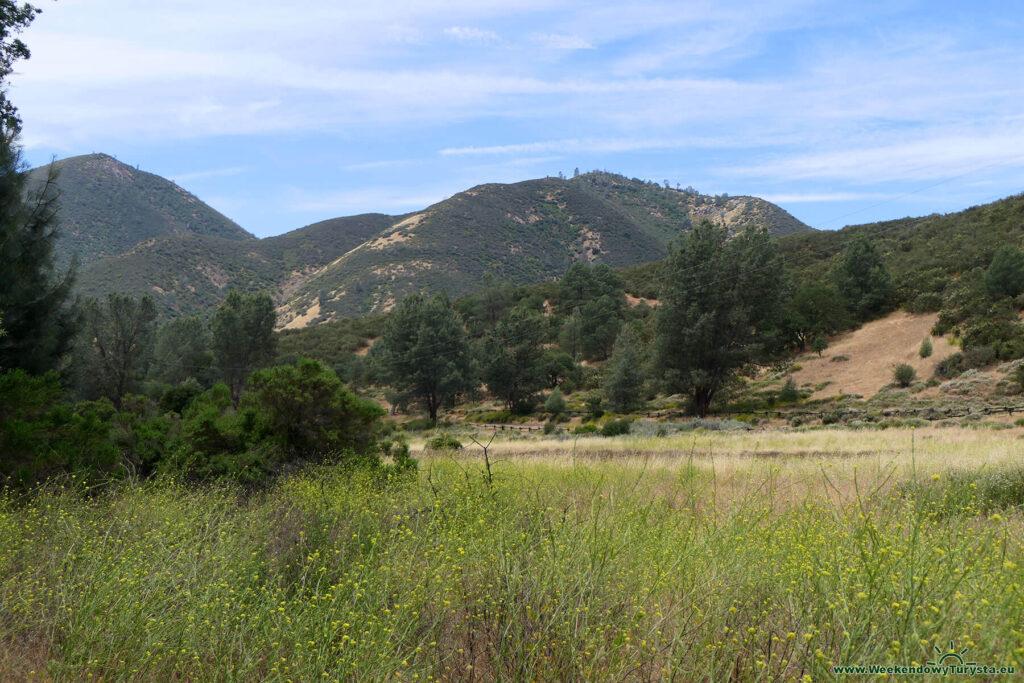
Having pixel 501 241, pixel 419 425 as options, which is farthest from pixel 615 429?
pixel 501 241

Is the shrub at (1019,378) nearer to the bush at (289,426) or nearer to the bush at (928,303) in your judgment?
the bush at (928,303)

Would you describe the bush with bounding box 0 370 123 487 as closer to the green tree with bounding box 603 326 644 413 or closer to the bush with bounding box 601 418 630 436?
the bush with bounding box 601 418 630 436

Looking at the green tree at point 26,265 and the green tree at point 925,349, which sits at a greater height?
the green tree at point 26,265

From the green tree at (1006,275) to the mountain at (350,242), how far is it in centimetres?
6436

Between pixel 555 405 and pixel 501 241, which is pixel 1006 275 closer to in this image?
pixel 555 405

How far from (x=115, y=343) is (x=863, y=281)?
187 feet

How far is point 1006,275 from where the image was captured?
39.7m

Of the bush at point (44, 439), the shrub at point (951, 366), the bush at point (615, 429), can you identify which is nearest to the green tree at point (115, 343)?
the bush at point (615, 429)

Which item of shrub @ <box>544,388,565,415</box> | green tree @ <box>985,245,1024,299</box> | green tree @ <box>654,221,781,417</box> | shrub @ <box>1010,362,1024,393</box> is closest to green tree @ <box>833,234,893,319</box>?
green tree @ <box>985,245,1024,299</box>

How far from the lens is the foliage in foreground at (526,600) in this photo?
3.45 meters

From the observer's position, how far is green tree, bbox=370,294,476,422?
47.6 metres

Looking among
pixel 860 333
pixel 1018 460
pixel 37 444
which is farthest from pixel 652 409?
pixel 37 444

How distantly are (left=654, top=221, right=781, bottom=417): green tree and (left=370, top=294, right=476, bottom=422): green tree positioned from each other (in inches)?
679

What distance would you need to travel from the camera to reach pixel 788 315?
154ft
